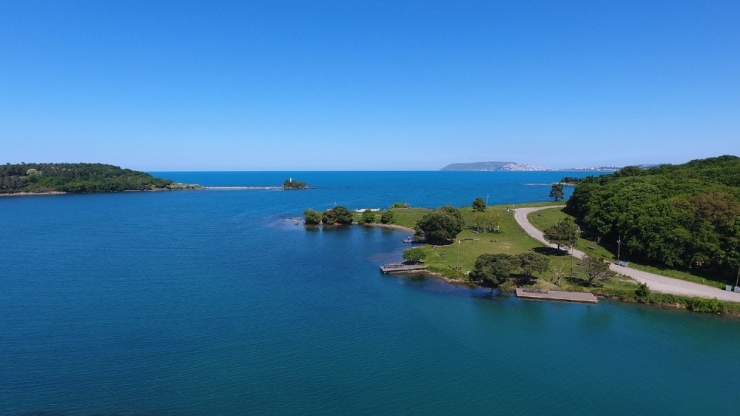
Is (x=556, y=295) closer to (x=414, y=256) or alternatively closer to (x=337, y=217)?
(x=414, y=256)

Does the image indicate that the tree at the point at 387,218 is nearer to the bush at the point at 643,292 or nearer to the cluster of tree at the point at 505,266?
the cluster of tree at the point at 505,266

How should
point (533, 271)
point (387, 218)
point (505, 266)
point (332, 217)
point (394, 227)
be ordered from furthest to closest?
A: point (332, 217) < point (387, 218) < point (394, 227) < point (533, 271) < point (505, 266)

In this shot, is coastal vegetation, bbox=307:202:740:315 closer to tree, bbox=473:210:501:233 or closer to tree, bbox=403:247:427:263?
tree, bbox=403:247:427:263

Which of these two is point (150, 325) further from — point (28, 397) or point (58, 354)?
point (28, 397)

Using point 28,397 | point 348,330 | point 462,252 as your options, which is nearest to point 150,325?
point 28,397

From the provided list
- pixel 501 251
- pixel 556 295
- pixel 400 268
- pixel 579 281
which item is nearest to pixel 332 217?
pixel 400 268

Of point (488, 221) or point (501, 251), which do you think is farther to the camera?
point (488, 221)

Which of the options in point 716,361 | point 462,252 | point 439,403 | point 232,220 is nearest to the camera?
point 439,403

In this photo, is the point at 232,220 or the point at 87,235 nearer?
the point at 87,235
